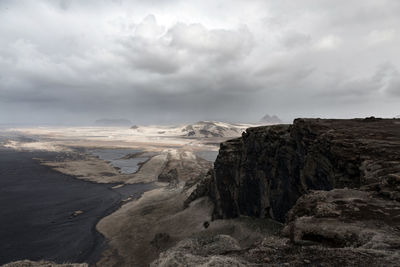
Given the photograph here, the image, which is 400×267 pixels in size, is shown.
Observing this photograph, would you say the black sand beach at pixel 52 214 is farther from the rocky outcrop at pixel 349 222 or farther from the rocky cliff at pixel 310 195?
the rocky outcrop at pixel 349 222

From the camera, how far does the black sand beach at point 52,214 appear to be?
42594 millimetres

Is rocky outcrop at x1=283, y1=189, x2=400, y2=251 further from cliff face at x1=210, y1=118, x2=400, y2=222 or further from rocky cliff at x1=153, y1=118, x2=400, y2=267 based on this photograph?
cliff face at x1=210, y1=118, x2=400, y2=222

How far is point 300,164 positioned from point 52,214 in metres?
58.6

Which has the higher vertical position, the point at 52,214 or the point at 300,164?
the point at 300,164

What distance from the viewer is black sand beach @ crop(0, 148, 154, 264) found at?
140 ft

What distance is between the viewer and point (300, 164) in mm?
36375

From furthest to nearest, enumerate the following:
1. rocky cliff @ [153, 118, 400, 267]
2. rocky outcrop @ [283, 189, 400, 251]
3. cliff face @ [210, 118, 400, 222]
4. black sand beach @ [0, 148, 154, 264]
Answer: black sand beach @ [0, 148, 154, 264] → cliff face @ [210, 118, 400, 222] → rocky outcrop @ [283, 189, 400, 251] → rocky cliff @ [153, 118, 400, 267]

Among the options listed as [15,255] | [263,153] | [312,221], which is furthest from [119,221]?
[312,221]

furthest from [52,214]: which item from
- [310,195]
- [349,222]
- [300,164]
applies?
[349,222]

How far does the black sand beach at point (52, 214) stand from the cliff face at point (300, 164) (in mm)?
28034

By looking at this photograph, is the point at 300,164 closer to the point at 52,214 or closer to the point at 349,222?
the point at 349,222

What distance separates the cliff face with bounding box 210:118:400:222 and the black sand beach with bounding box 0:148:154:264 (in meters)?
28.0

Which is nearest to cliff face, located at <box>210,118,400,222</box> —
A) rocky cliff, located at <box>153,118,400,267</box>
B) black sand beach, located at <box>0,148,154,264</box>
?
rocky cliff, located at <box>153,118,400,267</box>

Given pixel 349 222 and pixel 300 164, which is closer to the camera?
pixel 349 222
